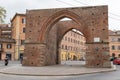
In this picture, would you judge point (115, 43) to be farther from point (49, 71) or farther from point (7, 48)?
point (49, 71)

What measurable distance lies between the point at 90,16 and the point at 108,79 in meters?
13.5

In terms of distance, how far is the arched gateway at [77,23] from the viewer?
27.5 meters

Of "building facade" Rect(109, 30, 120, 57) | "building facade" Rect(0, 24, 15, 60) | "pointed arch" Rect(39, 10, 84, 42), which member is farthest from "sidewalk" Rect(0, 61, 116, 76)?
"building facade" Rect(109, 30, 120, 57)

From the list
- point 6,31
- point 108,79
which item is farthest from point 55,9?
point 6,31

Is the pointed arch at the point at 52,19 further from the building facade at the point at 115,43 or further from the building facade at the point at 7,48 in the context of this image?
the building facade at the point at 115,43

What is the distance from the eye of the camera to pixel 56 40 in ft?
118

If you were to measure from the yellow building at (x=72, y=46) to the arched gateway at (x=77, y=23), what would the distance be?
44300 mm

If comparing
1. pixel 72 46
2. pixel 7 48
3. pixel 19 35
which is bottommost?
pixel 7 48

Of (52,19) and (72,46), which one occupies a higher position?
(52,19)

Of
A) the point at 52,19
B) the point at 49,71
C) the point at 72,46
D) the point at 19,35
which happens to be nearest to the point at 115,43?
the point at 72,46

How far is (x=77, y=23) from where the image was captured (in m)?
29.4

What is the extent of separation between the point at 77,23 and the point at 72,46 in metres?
55.5

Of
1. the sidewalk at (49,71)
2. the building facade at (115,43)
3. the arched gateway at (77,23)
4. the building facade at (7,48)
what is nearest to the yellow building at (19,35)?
the building facade at (7,48)

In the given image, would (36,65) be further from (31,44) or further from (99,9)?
(99,9)
